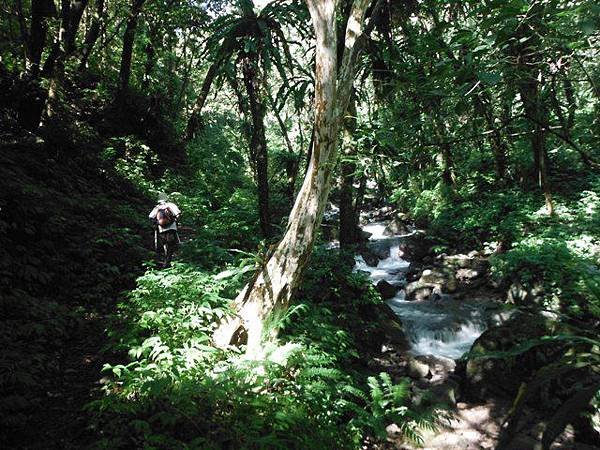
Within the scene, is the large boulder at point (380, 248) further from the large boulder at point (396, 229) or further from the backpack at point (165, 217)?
the backpack at point (165, 217)

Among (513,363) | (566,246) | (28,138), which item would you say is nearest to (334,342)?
(513,363)

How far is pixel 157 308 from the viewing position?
17.9 feet

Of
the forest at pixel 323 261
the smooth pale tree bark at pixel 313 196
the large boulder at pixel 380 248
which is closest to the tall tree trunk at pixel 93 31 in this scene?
the forest at pixel 323 261

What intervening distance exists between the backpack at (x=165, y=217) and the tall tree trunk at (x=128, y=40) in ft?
26.5

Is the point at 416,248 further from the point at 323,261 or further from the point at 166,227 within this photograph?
the point at 166,227

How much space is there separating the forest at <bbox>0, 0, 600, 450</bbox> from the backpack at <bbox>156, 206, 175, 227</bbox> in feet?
0.14

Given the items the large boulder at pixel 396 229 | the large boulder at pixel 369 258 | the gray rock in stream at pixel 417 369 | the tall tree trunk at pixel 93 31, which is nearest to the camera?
the gray rock in stream at pixel 417 369

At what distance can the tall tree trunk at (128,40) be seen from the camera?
13.0 meters

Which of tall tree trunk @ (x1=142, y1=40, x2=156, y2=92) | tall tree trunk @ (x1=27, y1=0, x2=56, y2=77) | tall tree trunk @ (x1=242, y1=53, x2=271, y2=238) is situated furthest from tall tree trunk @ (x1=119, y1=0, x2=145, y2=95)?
tall tree trunk @ (x1=242, y1=53, x2=271, y2=238)

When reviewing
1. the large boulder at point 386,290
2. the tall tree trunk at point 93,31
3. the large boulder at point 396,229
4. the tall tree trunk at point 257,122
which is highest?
the tall tree trunk at point 93,31

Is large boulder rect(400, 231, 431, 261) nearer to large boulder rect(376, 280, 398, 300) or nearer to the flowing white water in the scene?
the flowing white water

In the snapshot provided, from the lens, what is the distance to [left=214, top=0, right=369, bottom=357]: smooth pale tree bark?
4652 mm

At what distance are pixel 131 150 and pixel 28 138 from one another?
18.6 feet

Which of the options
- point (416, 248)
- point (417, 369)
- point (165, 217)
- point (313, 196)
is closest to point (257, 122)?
point (165, 217)
